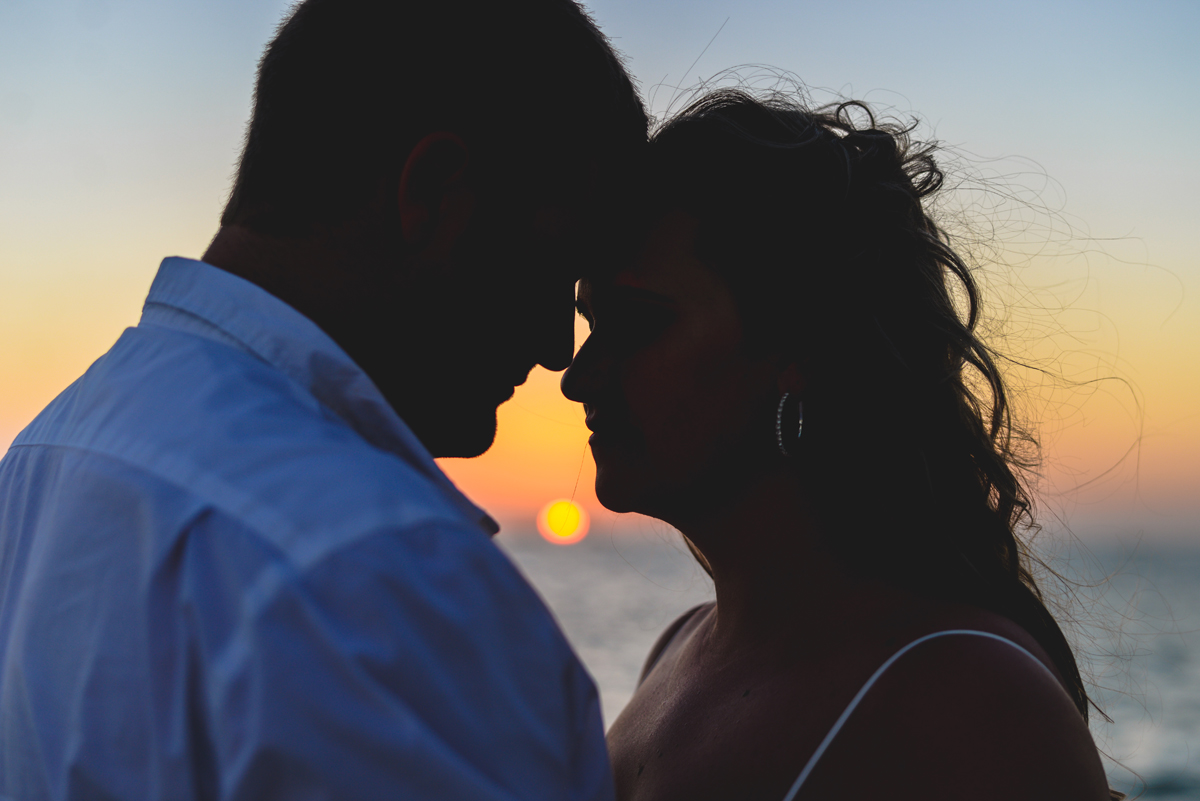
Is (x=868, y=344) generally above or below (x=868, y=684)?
above

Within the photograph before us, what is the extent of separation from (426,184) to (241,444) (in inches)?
27.6

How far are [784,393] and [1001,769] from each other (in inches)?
38.0

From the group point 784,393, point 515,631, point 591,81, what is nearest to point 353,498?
point 515,631

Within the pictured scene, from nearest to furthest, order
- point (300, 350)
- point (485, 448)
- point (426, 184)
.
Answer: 1. point (300, 350)
2. point (426, 184)
3. point (485, 448)

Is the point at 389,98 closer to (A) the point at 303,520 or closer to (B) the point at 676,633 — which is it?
(A) the point at 303,520

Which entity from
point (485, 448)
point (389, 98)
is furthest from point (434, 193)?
point (485, 448)

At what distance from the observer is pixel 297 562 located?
0.90 m

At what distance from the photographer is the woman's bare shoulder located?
5.25 ft

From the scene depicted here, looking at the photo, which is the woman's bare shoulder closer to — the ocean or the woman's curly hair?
the woman's curly hair

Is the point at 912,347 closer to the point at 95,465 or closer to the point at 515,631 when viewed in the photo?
the point at 515,631

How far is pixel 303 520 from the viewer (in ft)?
3.05

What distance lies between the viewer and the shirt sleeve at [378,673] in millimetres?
860

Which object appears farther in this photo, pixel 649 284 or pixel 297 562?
pixel 649 284

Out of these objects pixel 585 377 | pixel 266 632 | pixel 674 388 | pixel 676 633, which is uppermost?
pixel 674 388
